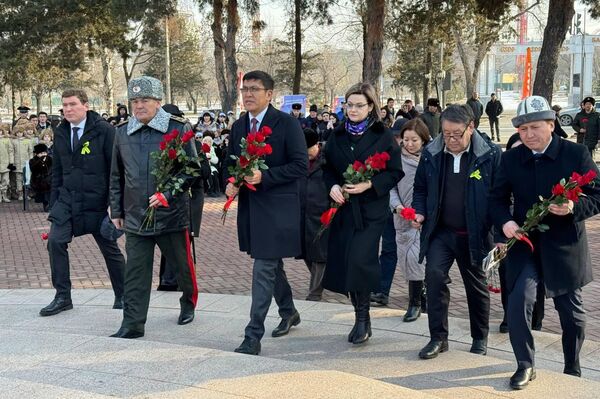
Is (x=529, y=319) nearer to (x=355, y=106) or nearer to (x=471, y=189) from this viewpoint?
(x=471, y=189)

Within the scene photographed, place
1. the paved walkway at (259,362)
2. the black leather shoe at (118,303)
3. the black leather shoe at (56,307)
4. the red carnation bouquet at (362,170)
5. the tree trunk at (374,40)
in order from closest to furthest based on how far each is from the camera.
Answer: the paved walkway at (259,362) < the red carnation bouquet at (362,170) < the black leather shoe at (56,307) < the black leather shoe at (118,303) < the tree trunk at (374,40)

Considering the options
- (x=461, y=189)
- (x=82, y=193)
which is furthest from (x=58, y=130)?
(x=461, y=189)

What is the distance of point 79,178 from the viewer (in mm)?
6684

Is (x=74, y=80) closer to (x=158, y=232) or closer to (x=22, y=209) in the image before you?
(x=22, y=209)

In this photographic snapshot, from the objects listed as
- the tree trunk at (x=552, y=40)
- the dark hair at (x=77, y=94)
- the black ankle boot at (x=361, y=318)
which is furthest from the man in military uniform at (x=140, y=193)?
the tree trunk at (x=552, y=40)

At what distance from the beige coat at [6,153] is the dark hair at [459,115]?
44.2 feet

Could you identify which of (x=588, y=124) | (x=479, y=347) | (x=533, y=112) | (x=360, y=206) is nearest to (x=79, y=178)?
(x=360, y=206)

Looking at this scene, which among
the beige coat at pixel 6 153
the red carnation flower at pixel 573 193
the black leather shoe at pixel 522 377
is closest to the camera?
the red carnation flower at pixel 573 193

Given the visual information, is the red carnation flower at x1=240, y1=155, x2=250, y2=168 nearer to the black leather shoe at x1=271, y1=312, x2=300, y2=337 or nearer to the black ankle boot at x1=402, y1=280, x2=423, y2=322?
the black leather shoe at x1=271, y1=312, x2=300, y2=337

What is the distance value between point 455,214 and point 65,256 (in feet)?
11.4

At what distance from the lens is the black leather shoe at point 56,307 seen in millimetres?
6938

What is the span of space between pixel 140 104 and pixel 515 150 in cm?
272

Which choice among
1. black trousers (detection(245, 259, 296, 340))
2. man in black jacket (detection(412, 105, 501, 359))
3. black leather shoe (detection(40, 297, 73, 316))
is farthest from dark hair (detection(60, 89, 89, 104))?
man in black jacket (detection(412, 105, 501, 359))

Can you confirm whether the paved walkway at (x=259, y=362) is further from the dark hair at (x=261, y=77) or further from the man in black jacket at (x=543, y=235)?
the dark hair at (x=261, y=77)
